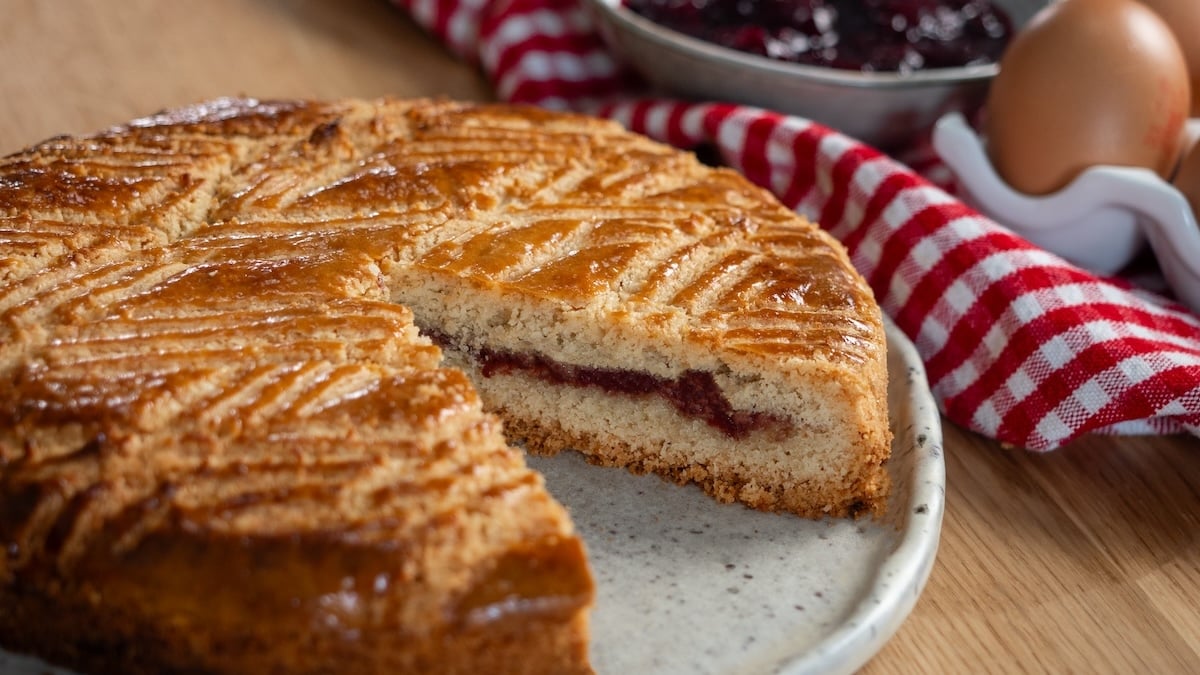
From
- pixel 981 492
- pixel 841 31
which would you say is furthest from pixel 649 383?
pixel 841 31

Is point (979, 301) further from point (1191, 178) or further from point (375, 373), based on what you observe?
point (375, 373)

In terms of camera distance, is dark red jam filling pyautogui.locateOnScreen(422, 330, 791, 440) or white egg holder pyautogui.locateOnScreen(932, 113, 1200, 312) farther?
white egg holder pyautogui.locateOnScreen(932, 113, 1200, 312)

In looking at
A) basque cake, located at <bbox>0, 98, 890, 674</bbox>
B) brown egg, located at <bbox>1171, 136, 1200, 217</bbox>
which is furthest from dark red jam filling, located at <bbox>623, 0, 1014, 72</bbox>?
brown egg, located at <bbox>1171, 136, 1200, 217</bbox>

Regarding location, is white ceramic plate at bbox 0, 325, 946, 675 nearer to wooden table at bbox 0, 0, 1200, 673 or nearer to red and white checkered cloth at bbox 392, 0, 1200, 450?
wooden table at bbox 0, 0, 1200, 673

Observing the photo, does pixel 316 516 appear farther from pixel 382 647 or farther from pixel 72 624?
pixel 72 624

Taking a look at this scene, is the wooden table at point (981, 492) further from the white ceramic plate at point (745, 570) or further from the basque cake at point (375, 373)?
the basque cake at point (375, 373)

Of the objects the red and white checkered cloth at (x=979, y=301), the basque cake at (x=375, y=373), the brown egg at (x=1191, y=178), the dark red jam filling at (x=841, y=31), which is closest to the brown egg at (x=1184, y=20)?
the brown egg at (x=1191, y=178)

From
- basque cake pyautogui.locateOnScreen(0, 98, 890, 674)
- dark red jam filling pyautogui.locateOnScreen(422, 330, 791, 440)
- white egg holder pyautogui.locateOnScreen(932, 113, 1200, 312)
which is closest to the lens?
basque cake pyautogui.locateOnScreen(0, 98, 890, 674)
